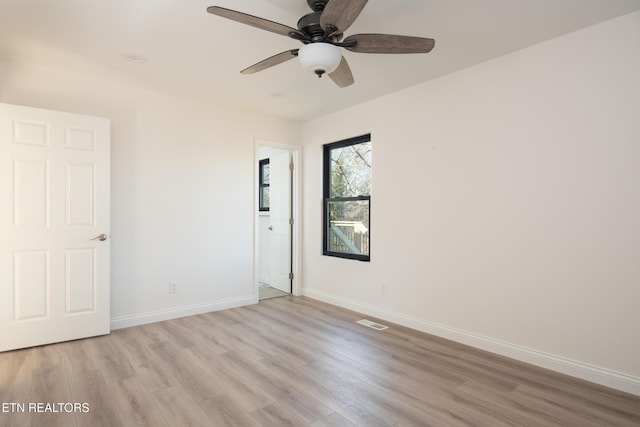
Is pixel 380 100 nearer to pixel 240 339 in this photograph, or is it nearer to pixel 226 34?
pixel 226 34

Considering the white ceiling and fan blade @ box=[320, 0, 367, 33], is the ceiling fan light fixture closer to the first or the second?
fan blade @ box=[320, 0, 367, 33]

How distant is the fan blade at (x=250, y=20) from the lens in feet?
5.62

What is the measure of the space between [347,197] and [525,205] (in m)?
2.16

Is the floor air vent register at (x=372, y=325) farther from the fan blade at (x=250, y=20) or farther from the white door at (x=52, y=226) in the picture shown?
the fan blade at (x=250, y=20)

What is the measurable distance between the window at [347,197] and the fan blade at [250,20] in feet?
8.00

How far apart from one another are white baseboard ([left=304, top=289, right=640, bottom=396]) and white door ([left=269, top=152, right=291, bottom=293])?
5.18 feet

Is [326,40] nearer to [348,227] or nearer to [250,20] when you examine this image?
[250,20]

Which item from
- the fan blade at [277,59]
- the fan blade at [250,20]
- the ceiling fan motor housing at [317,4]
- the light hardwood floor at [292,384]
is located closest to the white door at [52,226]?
the light hardwood floor at [292,384]

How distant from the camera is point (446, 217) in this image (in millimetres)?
3377

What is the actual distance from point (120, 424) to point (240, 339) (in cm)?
139

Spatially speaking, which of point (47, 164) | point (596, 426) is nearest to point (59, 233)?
point (47, 164)

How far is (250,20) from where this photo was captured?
180 centimetres

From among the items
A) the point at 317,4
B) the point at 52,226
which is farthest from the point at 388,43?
the point at 52,226

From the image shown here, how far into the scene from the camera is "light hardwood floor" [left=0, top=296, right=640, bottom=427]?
203 cm
